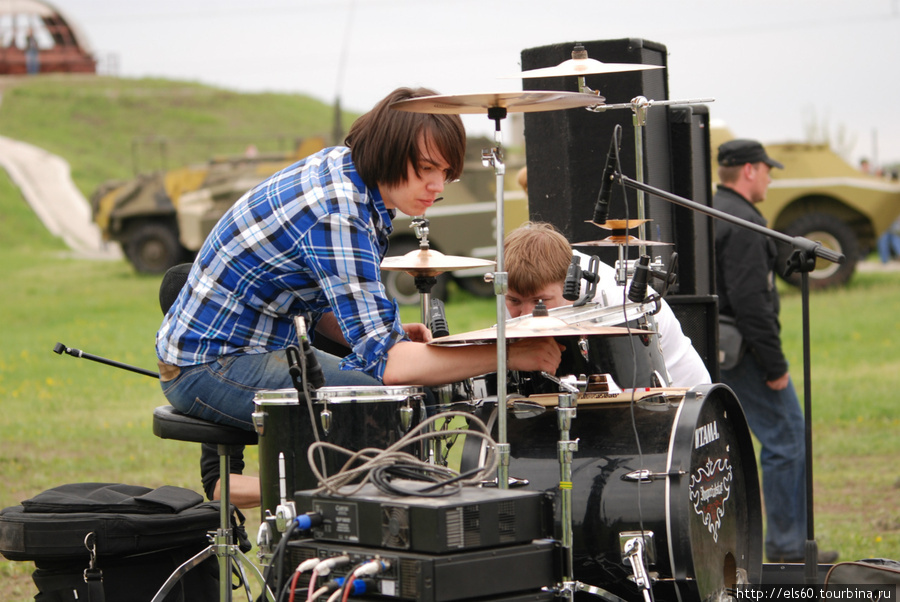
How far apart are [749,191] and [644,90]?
1.30 meters

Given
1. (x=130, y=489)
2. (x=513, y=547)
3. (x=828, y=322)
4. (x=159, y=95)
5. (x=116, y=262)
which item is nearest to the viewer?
(x=513, y=547)

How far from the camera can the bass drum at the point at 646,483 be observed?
9.90 feet

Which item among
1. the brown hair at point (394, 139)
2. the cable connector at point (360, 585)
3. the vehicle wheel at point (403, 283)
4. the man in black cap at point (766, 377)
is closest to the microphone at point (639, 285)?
the brown hair at point (394, 139)

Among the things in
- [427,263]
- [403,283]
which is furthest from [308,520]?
[403,283]

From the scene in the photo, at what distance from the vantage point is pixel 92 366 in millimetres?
12828

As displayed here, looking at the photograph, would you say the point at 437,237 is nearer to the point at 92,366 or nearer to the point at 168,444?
the point at 92,366

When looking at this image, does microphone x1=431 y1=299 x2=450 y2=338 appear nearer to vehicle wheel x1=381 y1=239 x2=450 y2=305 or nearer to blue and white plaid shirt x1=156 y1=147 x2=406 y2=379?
blue and white plaid shirt x1=156 y1=147 x2=406 y2=379

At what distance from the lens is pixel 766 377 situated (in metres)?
5.64

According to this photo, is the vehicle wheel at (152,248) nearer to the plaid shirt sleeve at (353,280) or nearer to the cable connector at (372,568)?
the plaid shirt sleeve at (353,280)

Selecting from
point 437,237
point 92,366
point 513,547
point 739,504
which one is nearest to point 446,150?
point 513,547

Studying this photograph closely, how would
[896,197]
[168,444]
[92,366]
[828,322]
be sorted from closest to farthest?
[168,444], [92,366], [828,322], [896,197]

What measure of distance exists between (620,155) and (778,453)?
1740 millimetres

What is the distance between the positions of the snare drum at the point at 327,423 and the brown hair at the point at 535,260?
0.87 metres

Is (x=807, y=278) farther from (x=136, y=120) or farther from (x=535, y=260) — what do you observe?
(x=136, y=120)
